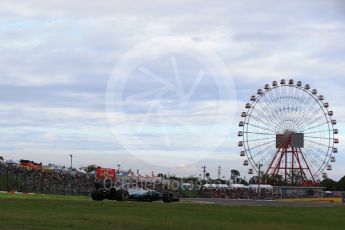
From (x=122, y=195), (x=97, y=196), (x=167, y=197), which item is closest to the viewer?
(x=122, y=195)

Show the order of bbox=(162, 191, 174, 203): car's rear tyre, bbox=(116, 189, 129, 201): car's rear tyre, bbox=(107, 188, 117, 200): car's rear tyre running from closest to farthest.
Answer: bbox=(116, 189, 129, 201): car's rear tyre < bbox=(107, 188, 117, 200): car's rear tyre < bbox=(162, 191, 174, 203): car's rear tyre

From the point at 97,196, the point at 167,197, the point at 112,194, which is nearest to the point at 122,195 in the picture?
the point at 112,194

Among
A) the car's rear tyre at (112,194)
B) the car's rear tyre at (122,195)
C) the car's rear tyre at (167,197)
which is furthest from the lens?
the car's rear tyre at (167,197)

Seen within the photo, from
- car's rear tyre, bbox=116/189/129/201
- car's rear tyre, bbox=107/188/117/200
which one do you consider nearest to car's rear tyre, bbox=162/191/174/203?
car's rear tyre, bbox=116/189/129/201

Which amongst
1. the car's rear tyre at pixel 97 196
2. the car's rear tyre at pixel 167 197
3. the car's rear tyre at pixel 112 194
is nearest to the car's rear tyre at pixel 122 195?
the car's rear tyre at pixel 112 194

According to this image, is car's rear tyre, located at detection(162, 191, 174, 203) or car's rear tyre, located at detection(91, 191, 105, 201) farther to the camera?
car's rear tyre, located at detection(162, 191, 174, 203)

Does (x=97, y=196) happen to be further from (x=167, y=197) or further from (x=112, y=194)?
(x=167, y=197)

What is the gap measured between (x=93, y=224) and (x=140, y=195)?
84.5ft

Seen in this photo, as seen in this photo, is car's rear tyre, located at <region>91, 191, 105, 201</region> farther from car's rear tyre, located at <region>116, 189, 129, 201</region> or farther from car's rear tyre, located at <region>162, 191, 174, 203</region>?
car's rear tyre, located at <region>162, 191, 174, 203</region>

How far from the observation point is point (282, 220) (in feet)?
80.1

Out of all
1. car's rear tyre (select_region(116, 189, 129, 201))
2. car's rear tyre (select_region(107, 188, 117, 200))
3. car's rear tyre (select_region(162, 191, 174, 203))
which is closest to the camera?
car's rear tyre (select_region(116, 189, 129, 201))

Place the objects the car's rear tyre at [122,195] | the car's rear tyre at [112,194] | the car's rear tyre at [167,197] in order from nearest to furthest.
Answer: the car's rear tyre at [122,195]
the car's rear tyre at [112,194]
the car's rear tyre at [167,197]

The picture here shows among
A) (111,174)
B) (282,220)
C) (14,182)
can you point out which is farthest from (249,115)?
(282,220)

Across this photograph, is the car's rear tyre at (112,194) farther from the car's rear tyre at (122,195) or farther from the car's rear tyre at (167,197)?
the car's rear tyre at (167,197)
